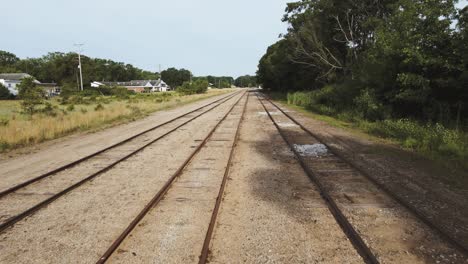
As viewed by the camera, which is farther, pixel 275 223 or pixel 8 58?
pixel 8 58

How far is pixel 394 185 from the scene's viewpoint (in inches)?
273

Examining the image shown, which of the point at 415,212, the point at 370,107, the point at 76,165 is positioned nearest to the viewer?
the point at 415,212

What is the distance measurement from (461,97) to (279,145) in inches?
299

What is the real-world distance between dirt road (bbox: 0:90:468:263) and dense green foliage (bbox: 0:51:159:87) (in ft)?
257

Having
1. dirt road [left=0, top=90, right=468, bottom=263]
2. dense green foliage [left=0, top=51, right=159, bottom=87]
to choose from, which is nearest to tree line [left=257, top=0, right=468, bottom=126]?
dirt road [left=0, top=90, right=468, bottom=263]

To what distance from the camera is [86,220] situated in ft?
17.7

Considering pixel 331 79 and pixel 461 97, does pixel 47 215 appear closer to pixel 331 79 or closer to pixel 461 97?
pixel 461 97

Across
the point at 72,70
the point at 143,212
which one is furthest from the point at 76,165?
the point at 72,70

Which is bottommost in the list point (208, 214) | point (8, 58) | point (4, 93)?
point (4, 93)

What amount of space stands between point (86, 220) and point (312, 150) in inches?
288

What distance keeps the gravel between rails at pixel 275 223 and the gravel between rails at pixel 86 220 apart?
1598 millimetres

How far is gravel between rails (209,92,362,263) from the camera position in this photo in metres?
4.26

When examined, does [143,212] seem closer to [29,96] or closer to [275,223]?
[275,223]

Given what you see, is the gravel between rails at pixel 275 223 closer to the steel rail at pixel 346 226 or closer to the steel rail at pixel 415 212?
the steel rail at pixel 346 226
